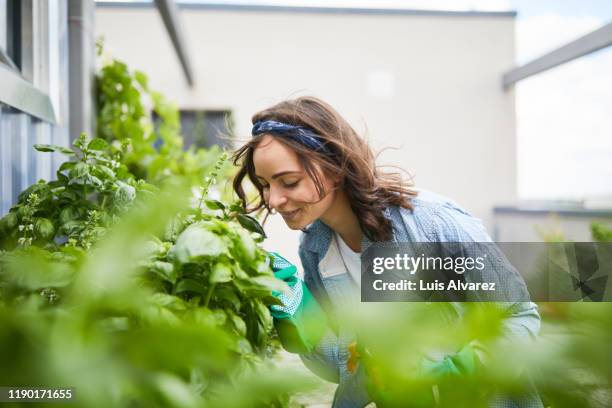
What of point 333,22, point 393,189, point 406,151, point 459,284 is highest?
point 333,22

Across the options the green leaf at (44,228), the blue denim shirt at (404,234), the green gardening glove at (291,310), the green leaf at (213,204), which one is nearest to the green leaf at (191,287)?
the green gardening glove at (291,310)

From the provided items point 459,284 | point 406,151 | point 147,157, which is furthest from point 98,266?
point 406,151

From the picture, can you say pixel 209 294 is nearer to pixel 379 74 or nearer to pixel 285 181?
pixel 285 181

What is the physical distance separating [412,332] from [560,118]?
711 cm

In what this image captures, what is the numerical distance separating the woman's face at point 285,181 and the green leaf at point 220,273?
2.19 ft

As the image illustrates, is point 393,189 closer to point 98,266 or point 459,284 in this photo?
point 459,284

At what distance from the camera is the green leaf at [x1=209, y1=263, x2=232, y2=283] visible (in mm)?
628

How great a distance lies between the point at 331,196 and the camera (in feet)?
5.02

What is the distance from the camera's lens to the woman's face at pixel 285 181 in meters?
1.33

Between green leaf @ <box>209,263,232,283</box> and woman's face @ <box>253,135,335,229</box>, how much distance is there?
0.67 meters

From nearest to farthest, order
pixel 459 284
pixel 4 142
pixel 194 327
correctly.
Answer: pixel 194 327 → pixel 459 284 → pixel 4 142

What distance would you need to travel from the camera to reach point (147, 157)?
2787mm

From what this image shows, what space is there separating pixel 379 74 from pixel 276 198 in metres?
6.80

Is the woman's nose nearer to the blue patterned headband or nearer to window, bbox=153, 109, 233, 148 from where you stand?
the blue patterned headband
